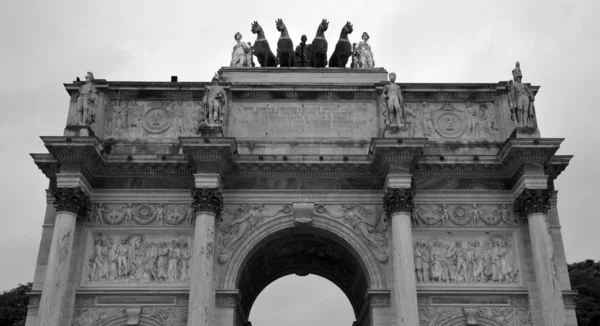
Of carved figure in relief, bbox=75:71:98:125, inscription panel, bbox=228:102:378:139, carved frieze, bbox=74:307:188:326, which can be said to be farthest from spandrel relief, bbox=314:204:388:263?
carved figure in relief, bbox=75:71:98:125

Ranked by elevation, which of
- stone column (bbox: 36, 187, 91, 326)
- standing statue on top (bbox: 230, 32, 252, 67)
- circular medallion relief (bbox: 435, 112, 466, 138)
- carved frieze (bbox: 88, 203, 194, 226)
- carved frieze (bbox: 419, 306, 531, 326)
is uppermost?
standing statue on top (bbox: 230, 32, 252, 67)

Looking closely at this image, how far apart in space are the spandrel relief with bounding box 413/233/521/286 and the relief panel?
7244 mm

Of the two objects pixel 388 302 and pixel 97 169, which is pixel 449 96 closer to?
pixel 388 302

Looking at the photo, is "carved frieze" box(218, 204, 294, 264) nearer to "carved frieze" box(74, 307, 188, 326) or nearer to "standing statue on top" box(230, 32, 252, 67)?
"carved frieze" box(74, 307, 188, 326)

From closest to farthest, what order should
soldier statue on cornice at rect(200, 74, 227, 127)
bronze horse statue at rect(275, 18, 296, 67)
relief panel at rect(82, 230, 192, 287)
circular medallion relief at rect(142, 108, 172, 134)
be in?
relief panel at rect(82, 230, 192, 287) → soldier statue on cornice at rect(200, 74, 227, 127) → circular medallion relief at rect(142, 108, 172, 134) → bronze horse statue at rect(275, 18, 296, 67)

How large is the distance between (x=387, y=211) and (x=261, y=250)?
4.35m

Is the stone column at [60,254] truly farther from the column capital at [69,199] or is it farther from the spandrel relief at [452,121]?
the spandrel relief at [452,121]

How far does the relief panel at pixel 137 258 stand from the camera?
20016 mm

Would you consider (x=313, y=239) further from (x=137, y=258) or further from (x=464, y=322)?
(x=137, y=258)

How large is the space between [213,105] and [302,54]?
5.61m

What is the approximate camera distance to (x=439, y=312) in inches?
773

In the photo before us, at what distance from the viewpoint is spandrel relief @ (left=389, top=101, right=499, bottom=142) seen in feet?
72.6

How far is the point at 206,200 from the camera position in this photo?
19844 millimetres

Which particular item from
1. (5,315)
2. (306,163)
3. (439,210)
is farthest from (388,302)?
(5,315)
